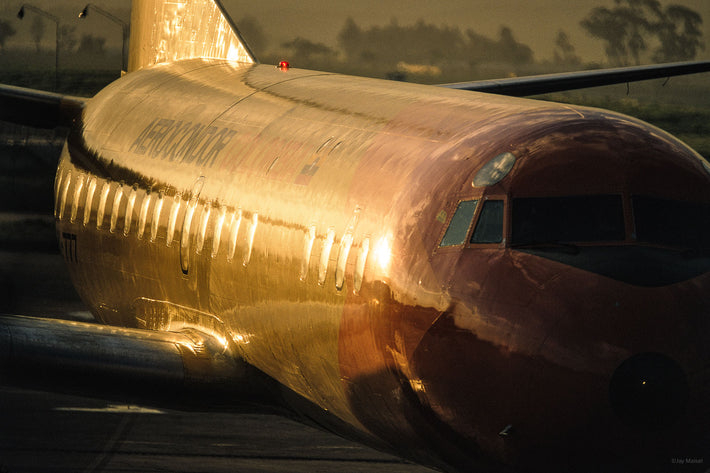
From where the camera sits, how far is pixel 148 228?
1376 centimetres

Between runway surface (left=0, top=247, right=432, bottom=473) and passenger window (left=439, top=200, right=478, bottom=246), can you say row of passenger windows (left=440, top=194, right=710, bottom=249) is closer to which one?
passenger window (left=439, top=200, right=478, bottom=246)

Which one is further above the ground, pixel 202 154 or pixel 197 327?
pixel 202 154

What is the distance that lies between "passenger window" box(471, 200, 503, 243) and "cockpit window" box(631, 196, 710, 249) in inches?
33.1

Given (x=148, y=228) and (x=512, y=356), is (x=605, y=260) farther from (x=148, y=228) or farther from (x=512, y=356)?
(x=148, y=228)

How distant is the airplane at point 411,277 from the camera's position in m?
7.96

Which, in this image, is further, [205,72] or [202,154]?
[205,72]

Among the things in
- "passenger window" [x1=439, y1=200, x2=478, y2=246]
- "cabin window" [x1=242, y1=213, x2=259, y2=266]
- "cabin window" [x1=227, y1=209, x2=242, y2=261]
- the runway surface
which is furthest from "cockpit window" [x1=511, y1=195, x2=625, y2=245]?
the runway surface

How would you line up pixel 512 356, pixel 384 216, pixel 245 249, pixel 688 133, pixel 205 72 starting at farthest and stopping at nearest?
pixel 688 133, pixel 205 72, pixel 245 249, pixel 384 216, pixel 512 356

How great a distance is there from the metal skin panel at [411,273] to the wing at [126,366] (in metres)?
0.33

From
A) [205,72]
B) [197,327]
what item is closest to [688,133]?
[205,72]

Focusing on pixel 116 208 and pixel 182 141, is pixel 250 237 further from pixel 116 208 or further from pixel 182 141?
pixel 116 208

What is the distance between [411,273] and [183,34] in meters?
10.8

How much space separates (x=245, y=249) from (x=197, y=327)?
4.49 ft

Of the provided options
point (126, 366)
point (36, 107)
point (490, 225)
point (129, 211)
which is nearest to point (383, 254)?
point (490, 225)
